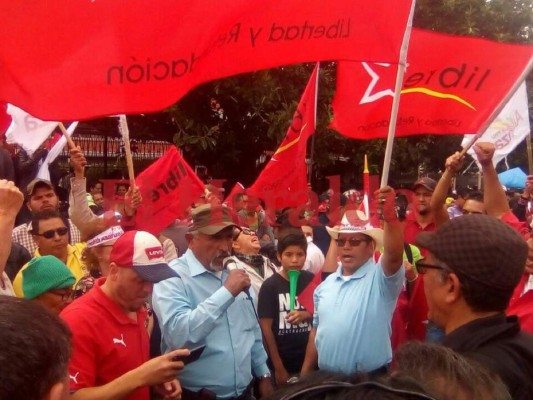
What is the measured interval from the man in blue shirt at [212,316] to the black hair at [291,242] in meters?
1.13

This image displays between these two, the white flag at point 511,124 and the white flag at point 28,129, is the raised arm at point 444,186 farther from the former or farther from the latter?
the white flag at point 28,129

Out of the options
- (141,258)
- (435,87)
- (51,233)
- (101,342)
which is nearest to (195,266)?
(141,258)

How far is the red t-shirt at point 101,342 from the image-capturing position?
2.69m

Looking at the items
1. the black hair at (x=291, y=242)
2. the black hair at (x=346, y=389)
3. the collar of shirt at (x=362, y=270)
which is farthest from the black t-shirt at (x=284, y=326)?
the black hair at (x=346, y=389)

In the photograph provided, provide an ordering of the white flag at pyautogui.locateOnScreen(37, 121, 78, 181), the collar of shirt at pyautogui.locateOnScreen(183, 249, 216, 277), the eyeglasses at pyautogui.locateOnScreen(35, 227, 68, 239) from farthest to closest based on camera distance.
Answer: the white flag at pyautogui.locateOnScreen(37, 121, 78, 181) → the eyeglasses at pyautogui.locateOnScreen(35, 227, 68, 239) → the collar of shirt at pyautogui.locateOnScreen(183, 249, 216, 277)

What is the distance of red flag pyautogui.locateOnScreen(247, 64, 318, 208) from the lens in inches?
209

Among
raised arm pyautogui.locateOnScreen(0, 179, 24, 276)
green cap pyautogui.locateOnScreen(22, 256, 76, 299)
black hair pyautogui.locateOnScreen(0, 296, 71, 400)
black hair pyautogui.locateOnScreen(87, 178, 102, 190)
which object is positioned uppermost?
raised arm pyautogui.locateOnScreen(0, 179, 24, 276)

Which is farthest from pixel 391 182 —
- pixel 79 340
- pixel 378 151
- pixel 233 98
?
pixel 79 340

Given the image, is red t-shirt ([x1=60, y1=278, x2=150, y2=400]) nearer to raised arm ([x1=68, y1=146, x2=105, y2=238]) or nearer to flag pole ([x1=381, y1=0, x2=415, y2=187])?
flag pole ([x1=381, y1=0, x2=415, y2=187])

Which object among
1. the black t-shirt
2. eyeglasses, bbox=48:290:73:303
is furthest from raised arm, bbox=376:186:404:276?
eyeglasses, bbox=48:290:73:303

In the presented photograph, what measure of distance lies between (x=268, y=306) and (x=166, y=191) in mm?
1257

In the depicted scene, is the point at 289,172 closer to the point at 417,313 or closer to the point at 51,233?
the point at 417,313

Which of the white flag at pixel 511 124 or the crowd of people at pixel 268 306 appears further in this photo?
the white flag at pixel 511 124

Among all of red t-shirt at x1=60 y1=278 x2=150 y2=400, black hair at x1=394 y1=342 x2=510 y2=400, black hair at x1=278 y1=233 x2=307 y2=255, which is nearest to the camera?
black hair at x1=394 y1=342 x2=510 y2=400
